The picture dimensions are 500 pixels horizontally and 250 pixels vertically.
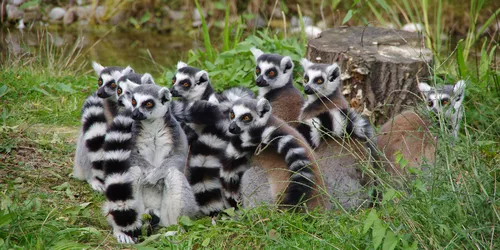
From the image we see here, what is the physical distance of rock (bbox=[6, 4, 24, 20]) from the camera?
37.2 ft

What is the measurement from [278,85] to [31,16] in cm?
782

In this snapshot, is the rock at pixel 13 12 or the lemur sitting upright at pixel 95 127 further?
the rock at pixel 13 12

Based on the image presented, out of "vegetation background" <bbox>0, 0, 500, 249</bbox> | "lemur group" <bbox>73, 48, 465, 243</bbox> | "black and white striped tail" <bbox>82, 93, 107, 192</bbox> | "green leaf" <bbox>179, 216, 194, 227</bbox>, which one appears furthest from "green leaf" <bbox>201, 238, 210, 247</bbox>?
"black and white striped tail" <bbox>82, 93, 107, 192</bbox>

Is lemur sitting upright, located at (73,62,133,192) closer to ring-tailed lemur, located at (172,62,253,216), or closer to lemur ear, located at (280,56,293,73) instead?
ring-tailed lemur, located at (172,62,253,216)

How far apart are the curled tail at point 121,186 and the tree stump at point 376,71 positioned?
2.32 metres

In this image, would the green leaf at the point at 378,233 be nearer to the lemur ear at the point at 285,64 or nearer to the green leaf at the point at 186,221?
the green leaf at the point at 186,221

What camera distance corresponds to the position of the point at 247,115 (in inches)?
172

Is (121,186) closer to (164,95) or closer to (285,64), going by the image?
(164,95)

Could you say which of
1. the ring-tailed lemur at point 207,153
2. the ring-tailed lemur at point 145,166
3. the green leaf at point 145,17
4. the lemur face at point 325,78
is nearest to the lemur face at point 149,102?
the ring-tailed lemur at point 145,166

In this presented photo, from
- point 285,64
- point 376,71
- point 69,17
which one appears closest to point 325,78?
point 285,64

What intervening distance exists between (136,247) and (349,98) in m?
2.72

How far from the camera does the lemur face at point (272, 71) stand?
5.38 meters

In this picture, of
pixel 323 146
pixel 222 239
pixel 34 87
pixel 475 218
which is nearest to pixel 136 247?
pixel 222 239

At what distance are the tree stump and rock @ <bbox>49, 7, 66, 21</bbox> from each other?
7342 millimetres
